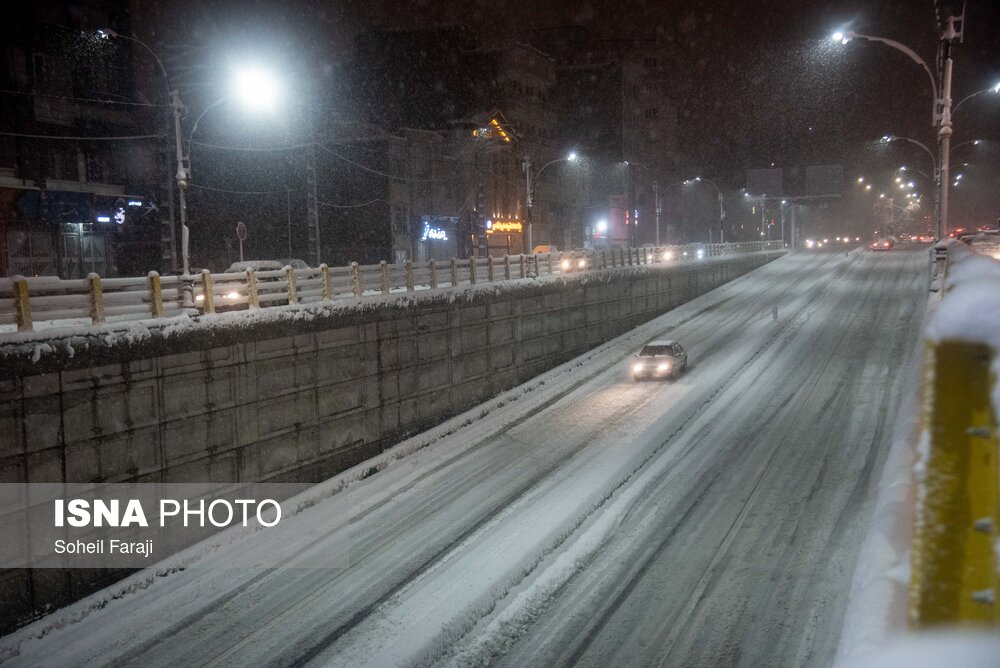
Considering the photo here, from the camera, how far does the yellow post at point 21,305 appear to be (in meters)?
14.0

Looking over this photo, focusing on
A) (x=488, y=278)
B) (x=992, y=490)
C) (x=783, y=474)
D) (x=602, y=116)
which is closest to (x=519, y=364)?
(x=488, y=278)

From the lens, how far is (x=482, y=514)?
17078mm

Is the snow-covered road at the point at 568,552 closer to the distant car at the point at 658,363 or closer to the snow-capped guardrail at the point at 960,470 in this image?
the distant car at the point at 658,363

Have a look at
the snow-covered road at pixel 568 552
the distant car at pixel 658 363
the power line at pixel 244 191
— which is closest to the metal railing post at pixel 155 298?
the snow-covered road at pixel 568 552

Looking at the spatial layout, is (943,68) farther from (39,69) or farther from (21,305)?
(39,69)

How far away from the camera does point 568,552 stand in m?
14.5

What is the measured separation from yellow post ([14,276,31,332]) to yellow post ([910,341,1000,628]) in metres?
15.2

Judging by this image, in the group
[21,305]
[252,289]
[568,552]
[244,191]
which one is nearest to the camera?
[21,305]

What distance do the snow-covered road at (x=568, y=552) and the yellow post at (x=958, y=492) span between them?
328 inches

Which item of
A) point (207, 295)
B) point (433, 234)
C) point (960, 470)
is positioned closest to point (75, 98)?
point (433, 234)

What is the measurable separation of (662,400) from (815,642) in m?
16.0

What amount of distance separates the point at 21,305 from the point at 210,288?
4.54 m

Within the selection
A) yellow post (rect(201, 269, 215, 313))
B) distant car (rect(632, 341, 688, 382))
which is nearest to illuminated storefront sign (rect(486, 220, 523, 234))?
distant car (rect(632, 341, 688, 382))

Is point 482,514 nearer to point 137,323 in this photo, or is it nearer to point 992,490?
point 137,323
